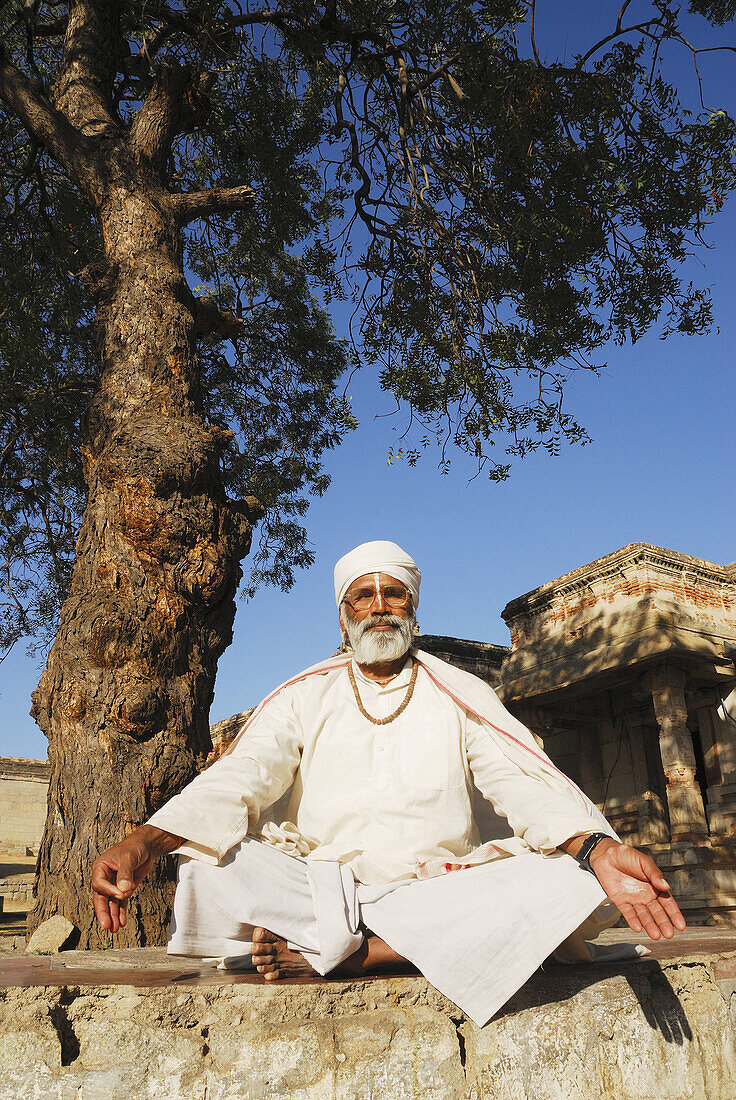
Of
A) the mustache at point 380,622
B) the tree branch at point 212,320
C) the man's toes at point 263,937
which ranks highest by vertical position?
the tree branch at point 212,320

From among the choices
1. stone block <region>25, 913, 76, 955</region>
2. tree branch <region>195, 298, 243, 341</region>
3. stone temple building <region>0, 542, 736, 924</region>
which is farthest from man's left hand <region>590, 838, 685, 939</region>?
stone temple building <region>0, 542, 736, 924</region>

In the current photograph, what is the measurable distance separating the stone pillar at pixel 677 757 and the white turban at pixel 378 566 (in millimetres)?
10353

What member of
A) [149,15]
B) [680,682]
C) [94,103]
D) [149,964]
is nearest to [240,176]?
[149,15]

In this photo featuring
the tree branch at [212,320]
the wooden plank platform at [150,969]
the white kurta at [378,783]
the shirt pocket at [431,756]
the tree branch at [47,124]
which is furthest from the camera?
the tree branch at [212,320]

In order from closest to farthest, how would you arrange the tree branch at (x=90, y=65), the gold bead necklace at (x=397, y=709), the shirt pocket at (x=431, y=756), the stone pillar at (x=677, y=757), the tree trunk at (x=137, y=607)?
the shirt pocket at (x=431, y=756), the gold bead necklace at (x=397, y=709), the tree trunk at (x=137, y=607), the tree branch at (x=90, y=65), the stone pillar at (x=677, y=757)

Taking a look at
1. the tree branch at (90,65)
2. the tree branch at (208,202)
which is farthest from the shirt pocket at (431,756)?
the tree branch at (90,65)

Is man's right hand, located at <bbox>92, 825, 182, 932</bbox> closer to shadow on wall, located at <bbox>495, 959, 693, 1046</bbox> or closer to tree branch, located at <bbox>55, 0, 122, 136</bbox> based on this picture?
shadow on wall, located at <bbox>495, 959, 693, 1046</bbox>

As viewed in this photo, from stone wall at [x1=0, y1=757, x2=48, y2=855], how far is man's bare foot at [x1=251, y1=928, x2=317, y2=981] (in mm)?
20755

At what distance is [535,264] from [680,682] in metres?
8.10

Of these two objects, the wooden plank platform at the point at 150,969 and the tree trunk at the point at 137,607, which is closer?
the wooden plank platform at the point at 150,969

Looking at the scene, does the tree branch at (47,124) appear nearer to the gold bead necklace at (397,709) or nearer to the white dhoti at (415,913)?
the gold bead necklace at (397,709)

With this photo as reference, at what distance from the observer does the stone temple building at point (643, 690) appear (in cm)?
1225

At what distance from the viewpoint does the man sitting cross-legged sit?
90.6 inches

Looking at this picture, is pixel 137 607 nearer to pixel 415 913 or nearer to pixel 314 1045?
pixel 415 913
